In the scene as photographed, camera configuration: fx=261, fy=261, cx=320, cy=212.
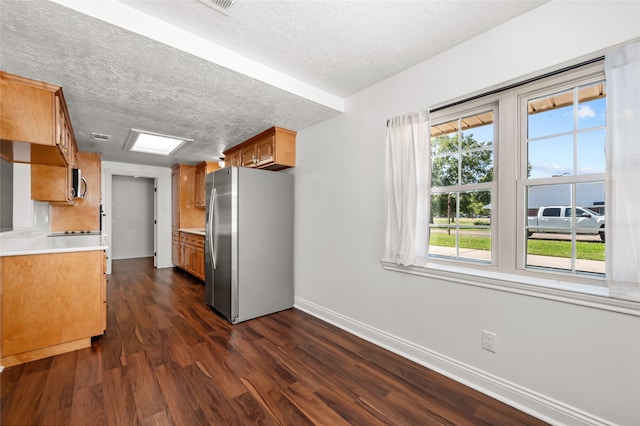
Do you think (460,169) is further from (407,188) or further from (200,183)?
(200,183)

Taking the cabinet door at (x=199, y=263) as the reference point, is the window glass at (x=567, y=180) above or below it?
above

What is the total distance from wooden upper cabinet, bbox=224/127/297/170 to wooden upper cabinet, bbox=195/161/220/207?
1.79 m

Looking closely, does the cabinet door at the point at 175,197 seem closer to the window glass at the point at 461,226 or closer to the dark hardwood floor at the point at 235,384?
the dark hardwood floor at the point at 235,384

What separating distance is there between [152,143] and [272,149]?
222 cm

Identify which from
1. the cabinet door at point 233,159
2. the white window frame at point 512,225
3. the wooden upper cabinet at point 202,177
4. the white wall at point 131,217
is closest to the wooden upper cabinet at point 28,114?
the cabinet door at point 233,159

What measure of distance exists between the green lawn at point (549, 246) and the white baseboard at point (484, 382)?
893 mm

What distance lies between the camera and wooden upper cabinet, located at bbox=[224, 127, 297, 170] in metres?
3.49

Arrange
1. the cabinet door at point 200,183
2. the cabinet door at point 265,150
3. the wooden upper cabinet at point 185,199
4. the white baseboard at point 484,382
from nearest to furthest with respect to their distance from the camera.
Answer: the white baseboard at point 484,382 → the cabinet door at point 265,150 → the cabinet door at point 200,183 → the wooden upper cabinet at point 185,199

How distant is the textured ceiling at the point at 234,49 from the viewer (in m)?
1.63

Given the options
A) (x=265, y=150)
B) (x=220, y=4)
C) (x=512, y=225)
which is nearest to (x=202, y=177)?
(x=265, y=150)

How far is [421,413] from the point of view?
1676 millimetres

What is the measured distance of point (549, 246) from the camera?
1.76 m

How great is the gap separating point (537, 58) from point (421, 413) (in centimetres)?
238

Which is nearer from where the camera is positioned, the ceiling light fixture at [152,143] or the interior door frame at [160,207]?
the ceiling light fixture at [152,143]
